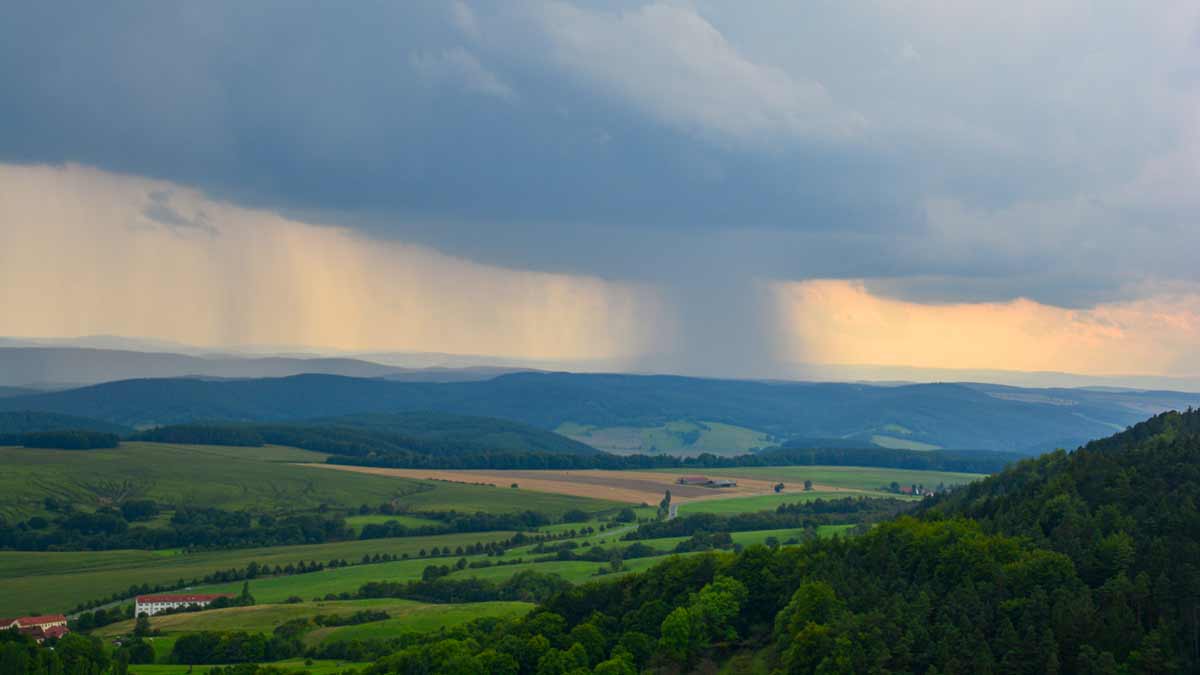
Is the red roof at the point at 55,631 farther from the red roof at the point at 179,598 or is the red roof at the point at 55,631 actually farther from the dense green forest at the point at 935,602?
the dense green forest at the point at 935,602

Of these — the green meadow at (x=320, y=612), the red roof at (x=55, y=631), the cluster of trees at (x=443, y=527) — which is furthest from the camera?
the cluster of trees at (x=443, y=527)

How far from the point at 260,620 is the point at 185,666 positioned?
17.6 m

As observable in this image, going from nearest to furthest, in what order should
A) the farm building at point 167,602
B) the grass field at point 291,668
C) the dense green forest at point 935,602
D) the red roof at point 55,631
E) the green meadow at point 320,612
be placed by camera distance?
1. the dense green forest at point 935,602
2. the grass field at point 291,668
3. the green meadow at point 320,612
4. the red roof at point 55,631
5. the farm building at point 167,602

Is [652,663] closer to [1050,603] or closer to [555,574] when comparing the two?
[1050,603]

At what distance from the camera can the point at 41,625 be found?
114 meters

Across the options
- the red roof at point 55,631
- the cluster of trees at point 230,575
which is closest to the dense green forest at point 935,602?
the red roof at point 55,631

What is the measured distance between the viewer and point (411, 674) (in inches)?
3115

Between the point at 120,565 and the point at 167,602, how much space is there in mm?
34597

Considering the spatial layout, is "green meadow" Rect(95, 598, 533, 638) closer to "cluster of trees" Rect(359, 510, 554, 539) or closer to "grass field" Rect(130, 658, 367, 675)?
"grass field" Rect(130, 658, 367, 675)

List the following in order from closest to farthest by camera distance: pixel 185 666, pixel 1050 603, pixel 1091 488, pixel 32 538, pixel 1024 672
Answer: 1. pixel 1024 672
2. pixel 1050 603
3. pixel 1091 488
4. pixel 185 666
5. pixel 32 538

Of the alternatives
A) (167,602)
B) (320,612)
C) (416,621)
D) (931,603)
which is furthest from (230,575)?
(931,603)

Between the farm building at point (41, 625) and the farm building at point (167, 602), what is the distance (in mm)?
8841

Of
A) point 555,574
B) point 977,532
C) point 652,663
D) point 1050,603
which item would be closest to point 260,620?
point 555,574

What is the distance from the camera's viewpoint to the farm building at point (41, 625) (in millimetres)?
109562
